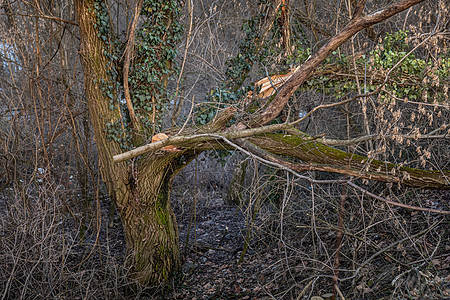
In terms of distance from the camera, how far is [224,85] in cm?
689

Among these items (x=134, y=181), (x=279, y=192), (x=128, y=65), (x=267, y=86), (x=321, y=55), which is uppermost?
(x=128, y=65)

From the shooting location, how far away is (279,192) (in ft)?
22.9

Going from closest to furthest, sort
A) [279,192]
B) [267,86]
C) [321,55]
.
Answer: [321,55] < [267,86] < [279,192]

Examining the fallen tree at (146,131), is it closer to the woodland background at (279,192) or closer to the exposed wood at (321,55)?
the exposed wood at (321,55)

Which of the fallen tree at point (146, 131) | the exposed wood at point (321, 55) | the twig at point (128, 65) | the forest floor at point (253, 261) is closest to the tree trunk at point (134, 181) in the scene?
the fallen tree at point (146, 131)

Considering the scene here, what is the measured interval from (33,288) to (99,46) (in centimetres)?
358

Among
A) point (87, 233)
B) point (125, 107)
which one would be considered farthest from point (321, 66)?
point (87, 233)

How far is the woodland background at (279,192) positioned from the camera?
4676mm

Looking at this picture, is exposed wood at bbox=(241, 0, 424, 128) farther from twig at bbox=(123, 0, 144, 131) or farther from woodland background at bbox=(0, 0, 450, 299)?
twig at bbox=(123, 0, 144, 131)

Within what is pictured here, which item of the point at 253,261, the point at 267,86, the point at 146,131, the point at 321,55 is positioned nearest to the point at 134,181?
the point at 146,131

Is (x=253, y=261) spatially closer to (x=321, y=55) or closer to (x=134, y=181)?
(x=134, y=181)

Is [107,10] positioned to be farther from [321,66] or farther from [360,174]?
[360,174]

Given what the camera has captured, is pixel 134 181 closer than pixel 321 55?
No

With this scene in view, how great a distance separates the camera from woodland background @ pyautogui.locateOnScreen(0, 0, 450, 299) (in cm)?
468
